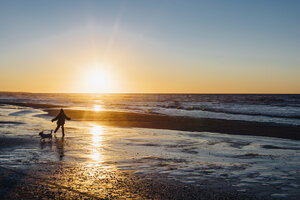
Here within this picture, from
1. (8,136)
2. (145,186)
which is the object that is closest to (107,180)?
(145,186)

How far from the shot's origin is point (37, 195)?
22.0ft

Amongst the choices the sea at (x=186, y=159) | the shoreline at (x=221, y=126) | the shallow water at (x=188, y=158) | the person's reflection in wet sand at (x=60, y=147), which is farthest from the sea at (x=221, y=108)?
the person's reflection in wet sand at (x=60, y=147)

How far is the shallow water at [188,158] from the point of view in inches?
322

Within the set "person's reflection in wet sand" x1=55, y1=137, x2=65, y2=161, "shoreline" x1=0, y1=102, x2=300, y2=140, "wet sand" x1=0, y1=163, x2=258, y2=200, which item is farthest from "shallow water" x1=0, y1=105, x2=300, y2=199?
"shoreline" x1=0, y1=102, x2=300, y2=140

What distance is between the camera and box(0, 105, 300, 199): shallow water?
8.19m

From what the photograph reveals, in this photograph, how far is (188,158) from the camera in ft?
36.6

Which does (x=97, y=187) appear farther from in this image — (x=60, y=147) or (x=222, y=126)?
(x=222, y=126)

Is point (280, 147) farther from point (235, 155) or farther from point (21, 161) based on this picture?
point (21, 161)

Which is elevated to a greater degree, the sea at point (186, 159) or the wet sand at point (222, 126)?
the sea at point (186, 159)

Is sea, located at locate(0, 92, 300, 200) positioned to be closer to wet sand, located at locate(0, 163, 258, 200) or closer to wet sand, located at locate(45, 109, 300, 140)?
wet sand, located at locate(0, 163, 258, 200)

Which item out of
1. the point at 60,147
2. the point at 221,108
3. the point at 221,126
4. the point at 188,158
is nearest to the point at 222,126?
the point at 221,126

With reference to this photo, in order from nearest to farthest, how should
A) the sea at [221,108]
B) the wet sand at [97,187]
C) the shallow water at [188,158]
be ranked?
the wet sand at [97,187]
the shallow water at [188,158]
the sea at [221,108]

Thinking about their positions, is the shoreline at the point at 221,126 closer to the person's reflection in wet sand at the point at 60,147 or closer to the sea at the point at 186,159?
the sea at the point at 186,159

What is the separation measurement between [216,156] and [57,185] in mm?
7139
